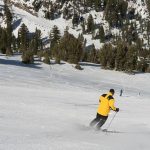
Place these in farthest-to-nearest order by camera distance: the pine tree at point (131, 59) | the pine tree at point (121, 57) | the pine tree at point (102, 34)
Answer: the pine tree at point (102, 34)
the pine tree at point (121, 57)
the pine tree at point (131, 59)

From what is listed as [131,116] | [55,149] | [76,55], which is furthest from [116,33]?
[55,149]

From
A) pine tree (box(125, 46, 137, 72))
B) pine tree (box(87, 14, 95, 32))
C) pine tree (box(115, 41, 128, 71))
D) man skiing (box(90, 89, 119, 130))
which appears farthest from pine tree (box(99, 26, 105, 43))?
man skiing (box(90, 89, 119, 130))

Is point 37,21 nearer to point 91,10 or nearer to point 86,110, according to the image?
point 91,10

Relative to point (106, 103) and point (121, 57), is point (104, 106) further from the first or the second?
point (121, 57)

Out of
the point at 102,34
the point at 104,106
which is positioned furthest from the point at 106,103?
the point at 102,34

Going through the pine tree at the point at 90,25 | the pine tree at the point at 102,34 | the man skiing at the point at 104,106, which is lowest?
the man skiing at the point at 104,106

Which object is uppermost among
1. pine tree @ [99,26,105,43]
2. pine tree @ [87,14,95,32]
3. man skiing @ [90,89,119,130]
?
pine tree @ [87,14,95,32]

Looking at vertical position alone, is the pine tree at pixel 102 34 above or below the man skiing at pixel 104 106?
above

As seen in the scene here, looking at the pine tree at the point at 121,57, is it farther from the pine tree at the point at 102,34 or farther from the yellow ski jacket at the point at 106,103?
the pine tree at the point at 102,34

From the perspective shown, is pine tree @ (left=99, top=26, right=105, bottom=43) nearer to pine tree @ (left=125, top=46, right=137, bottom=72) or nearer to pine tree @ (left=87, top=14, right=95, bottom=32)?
pine tree @ (left=87, top=14, right=95, bottom=32)

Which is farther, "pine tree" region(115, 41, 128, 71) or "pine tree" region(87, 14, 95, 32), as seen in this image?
"pine tree" region(87, 14, 95, 32)

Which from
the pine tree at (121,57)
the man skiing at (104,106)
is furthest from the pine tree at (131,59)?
the man skiing at (104,106)

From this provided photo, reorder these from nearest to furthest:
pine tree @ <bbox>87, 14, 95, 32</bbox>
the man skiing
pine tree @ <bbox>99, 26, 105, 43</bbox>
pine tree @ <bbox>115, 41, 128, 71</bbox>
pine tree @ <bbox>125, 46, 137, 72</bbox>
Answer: the man skiing
pine tree @ <bbox>125, 46, 137, 72</bbox>
pine tree @ <bbox>115, 41, 128, 71</bbox>
pine tree @ <bbox>99, 26, 105, 43</bbox>
pine tree @ <bbox>87, 14, 95, 32</bbox>

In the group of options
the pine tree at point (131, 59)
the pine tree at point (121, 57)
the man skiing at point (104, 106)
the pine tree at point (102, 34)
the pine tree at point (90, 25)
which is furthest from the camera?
the pine tree at point (90, 25)
